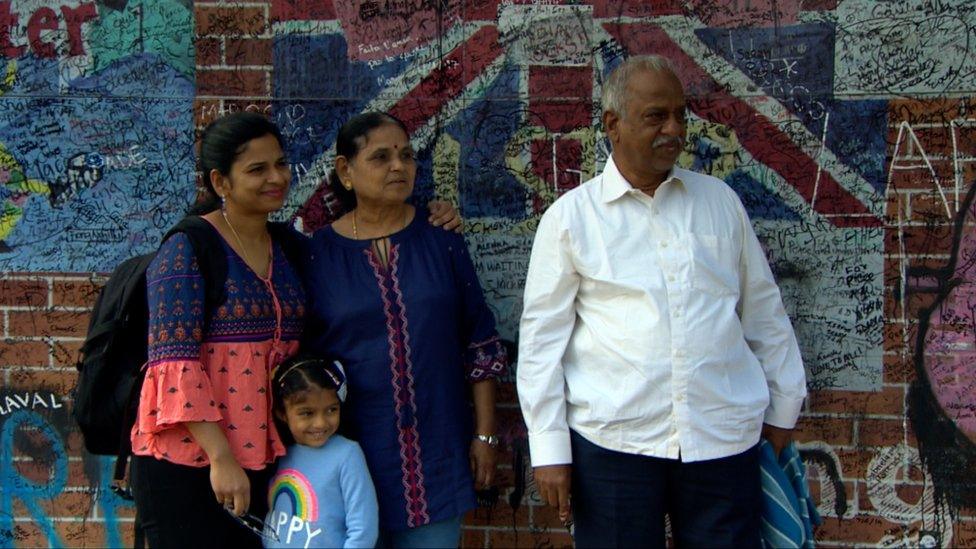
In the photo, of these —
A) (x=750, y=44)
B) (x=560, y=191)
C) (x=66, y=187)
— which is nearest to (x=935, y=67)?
(x=750, y=44)

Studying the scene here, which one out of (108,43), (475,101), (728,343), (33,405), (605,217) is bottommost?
(33,405)

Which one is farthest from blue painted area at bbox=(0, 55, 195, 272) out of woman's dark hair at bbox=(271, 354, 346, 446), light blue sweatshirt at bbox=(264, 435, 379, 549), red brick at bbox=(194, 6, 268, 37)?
light blue sweatshirt at bbox=(264, 435, 379, 549)

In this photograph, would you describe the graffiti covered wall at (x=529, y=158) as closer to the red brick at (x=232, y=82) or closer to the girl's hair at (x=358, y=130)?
the red brick at (x=232, y=82)

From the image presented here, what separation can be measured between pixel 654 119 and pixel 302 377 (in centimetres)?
129

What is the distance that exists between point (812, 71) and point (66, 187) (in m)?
2.79

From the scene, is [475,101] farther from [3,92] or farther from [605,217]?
[3,92]

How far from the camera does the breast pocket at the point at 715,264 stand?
298cm

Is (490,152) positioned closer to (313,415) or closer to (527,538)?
(313,415)

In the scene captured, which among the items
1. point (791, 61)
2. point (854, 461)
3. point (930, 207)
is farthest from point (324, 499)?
point (930, 207)

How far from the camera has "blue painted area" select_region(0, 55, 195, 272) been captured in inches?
152

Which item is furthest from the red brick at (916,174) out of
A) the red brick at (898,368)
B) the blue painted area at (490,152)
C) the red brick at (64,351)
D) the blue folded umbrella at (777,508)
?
the red brick at (64,351)

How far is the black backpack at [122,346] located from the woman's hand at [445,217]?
722 millimetres

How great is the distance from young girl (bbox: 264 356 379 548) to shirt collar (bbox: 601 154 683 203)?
0.97 m

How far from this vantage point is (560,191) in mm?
3779
